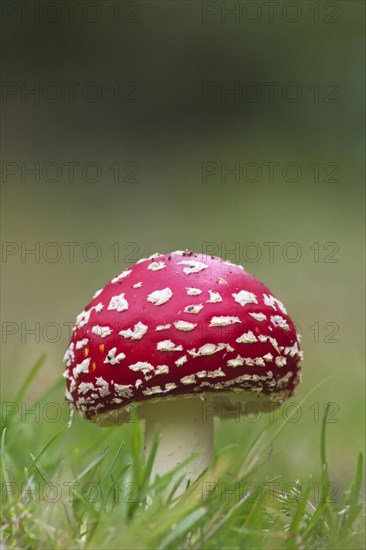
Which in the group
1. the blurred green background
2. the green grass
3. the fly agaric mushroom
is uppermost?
the blurred green background

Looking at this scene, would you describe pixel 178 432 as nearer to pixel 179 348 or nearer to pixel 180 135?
pixel 179 348

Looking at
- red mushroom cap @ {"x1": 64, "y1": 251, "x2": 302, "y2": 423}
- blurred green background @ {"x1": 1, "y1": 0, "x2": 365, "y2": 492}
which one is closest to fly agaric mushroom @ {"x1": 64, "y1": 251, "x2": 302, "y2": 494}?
red mushroom cap @ {"x1": 64, "y1": 251, "x2": 302, "y2": 423}

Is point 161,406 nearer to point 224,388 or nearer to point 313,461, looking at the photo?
point 224,388

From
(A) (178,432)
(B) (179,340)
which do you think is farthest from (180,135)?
(B) (179,340)

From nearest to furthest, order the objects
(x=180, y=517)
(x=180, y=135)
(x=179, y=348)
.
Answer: (x=180, y=517) < (x=179, y=348) < (x=180, y=135)

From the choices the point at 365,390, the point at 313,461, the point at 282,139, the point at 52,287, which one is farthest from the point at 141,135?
the point at 313,461

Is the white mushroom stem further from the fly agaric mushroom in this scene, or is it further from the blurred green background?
the blurred green background

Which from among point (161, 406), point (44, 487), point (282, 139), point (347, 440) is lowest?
point (347, 440)
